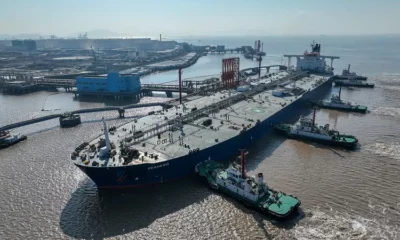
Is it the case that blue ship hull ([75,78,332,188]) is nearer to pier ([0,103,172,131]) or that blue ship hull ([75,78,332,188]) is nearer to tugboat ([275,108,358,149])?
tugboat ([275,108,358,149])

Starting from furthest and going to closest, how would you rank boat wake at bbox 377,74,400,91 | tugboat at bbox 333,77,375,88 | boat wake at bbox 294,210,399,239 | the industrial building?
tugboat at bbox 333,77,375,88
boat wake at bbox 377,74,400,91
the industrial building
boat wake at bbox 294,210,399,239

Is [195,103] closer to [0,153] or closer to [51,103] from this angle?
[0,153]

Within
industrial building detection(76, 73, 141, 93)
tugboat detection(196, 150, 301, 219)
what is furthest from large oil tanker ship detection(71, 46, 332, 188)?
industrial building detection(76, 73, 141, 93)

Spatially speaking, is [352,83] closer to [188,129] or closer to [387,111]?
[387,111]

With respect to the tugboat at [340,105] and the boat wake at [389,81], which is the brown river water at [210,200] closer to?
the tugboat at [340,105]

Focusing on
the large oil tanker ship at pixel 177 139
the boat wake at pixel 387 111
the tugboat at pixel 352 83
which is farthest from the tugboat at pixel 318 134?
the tugboat at pixel 352 83
